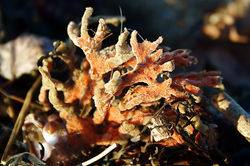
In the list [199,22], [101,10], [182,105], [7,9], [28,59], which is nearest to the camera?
[182,105]

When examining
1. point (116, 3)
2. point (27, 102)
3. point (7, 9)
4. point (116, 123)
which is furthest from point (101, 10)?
point (116, 123)

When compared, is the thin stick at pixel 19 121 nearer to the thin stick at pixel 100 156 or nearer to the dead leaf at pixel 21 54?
the dead leaf at pixel 21 54

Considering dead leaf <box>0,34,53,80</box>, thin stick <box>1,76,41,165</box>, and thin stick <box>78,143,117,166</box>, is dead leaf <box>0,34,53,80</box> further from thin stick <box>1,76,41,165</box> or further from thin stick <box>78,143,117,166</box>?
thin stick <box>78,143,117,166</box>

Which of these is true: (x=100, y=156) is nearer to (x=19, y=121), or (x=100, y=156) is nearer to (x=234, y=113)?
(x=19, y=121)

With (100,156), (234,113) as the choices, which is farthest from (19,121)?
(234,113)

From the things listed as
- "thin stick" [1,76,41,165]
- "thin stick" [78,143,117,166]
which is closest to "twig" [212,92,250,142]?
"thin stick" [78,143,117,166]

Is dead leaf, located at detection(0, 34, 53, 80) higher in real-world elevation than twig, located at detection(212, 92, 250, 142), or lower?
higher

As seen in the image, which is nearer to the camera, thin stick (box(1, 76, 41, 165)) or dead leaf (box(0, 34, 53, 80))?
thin stick (box(1, 76, 41, 165))

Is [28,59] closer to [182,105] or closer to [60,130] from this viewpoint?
[60,130]
